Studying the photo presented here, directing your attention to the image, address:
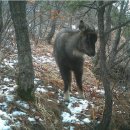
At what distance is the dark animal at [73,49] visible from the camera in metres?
7.03

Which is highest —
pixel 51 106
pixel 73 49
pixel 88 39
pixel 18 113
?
pixel 88 39

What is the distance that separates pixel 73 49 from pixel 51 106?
1.20 metres

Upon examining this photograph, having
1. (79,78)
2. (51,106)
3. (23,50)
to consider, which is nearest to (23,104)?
(51,106)

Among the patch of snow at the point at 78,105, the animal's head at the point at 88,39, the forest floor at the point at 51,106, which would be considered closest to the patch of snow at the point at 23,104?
the forest floor at the point at 51,106

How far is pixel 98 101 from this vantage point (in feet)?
28.0

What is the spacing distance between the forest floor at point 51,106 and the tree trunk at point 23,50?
23 centimetres

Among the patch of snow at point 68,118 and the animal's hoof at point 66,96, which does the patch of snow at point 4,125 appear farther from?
the animal's hoof at point 66,96

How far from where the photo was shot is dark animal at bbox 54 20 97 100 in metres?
7.03

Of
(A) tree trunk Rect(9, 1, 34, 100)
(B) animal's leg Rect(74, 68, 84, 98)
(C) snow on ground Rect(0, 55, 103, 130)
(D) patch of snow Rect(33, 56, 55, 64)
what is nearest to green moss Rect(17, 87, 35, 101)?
(A) tree trunk Rect(9, 1, 34, 100)

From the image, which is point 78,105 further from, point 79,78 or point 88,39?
point 88,39

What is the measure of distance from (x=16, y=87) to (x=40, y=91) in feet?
2.59

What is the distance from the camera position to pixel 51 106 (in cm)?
759

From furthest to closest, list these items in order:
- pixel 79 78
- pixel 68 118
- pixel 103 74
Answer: pixel 79 78
pixel 68 118
pixel 103 74

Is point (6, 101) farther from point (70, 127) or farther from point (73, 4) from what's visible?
point (73, 4)
